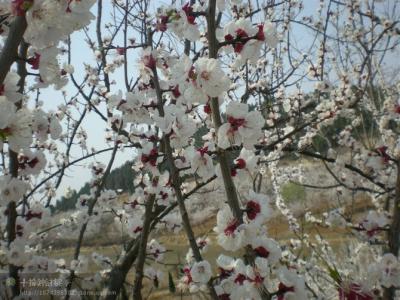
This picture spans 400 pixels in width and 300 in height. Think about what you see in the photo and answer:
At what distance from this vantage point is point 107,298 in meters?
3.16

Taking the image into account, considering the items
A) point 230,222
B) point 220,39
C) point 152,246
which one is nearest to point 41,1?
point 220,39

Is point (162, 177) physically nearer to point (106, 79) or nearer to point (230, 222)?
point (230, 222)

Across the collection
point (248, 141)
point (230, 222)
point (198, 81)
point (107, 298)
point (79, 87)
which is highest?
point (79, 87)

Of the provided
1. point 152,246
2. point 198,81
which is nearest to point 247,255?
point 198,81

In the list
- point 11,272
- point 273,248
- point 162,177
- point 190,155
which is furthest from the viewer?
point 11,272

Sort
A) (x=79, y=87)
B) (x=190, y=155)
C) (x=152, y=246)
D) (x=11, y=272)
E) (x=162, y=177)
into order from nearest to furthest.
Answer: (x=190, y=155) < (x=162, y=177) < (x=11, y=272) < (x=152, y=246) < (x=79, y=87)

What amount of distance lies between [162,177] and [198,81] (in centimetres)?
118

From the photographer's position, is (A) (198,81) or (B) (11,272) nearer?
(A) (198,81)

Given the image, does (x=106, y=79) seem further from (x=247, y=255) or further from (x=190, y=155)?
(x=247, y=255)

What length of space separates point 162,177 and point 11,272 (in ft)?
4.65

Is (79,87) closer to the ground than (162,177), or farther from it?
farther from it

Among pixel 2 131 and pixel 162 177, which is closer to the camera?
pixel 2 131

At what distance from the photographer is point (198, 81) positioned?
69.9 inches

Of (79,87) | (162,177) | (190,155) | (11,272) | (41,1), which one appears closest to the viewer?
(41,1)
